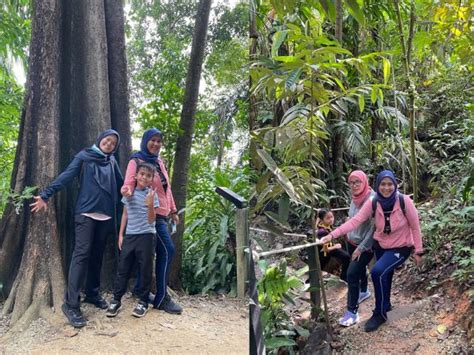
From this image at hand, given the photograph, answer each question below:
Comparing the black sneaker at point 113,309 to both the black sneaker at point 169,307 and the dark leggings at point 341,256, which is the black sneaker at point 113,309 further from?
the dark leggings at point 341,256

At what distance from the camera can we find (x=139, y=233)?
11.8ft

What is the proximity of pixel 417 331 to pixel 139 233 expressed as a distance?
8.01 feet

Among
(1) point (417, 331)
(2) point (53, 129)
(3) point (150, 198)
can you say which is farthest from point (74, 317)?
(1) point (417, 331)

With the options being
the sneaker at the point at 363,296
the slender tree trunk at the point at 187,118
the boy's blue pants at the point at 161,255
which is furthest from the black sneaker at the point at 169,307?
the sneaker at the point at 363,296

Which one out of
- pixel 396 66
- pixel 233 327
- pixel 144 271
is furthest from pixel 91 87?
pixel 396 66

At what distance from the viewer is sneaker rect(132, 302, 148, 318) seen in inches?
145

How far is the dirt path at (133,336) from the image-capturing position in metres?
3.26

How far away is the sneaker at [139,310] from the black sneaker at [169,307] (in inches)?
7.9

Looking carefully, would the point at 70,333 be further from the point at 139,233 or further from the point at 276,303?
the point at 276,303

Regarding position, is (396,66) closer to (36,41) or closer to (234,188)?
(234,188)

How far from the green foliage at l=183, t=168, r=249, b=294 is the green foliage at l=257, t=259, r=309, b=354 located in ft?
3.82

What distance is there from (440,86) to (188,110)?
5151 mm

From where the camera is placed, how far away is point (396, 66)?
8.21 metres

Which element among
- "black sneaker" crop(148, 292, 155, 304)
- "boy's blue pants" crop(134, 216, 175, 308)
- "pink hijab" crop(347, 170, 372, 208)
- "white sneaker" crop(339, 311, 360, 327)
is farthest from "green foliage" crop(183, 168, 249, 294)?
"pink hijab" crop(347, 170, 372, 208)
